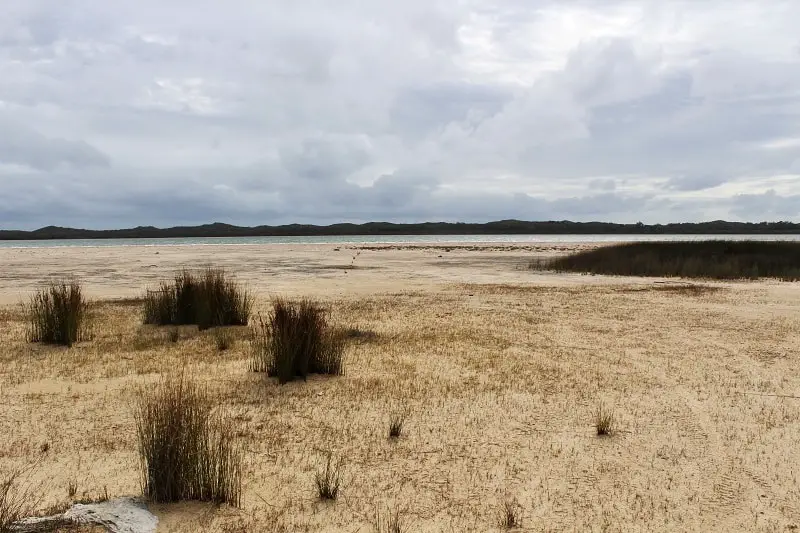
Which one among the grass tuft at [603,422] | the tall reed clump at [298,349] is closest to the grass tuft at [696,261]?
the grass tuft at [603,422]

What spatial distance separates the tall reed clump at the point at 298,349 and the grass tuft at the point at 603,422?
10.9ft

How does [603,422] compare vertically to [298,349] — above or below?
below

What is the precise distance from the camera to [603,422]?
19.5 feet

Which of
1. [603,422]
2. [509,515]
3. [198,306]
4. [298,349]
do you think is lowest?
[509,515]

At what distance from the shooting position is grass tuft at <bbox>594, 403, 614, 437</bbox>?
A: 5.90m

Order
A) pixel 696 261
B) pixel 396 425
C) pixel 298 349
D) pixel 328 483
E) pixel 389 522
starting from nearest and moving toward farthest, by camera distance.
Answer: pixel 389 522, pixel 328 483, pixel 396 425, pixel 298 349, pixel 696 261

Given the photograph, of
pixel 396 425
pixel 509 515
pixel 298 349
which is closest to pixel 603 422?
pixel 396 425

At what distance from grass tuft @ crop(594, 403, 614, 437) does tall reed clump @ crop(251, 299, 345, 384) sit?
131 inches

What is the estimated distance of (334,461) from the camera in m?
5.27

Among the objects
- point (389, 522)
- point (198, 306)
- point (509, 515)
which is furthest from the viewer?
point (198, 306)

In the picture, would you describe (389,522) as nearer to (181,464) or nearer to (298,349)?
(181,464)

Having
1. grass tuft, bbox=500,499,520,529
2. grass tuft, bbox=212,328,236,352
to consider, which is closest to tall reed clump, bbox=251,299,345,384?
grass tuft, bbox=212,328,236,352

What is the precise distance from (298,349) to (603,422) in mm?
3733

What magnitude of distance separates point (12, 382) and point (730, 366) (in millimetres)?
9502
